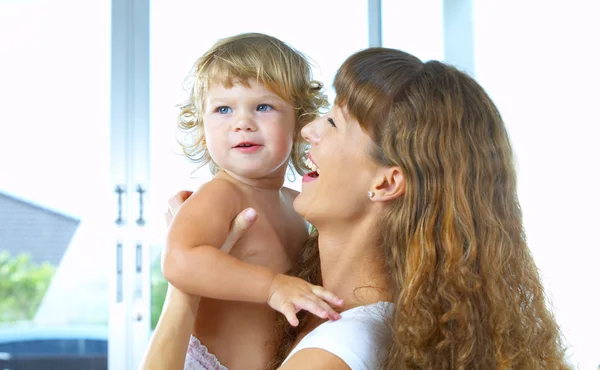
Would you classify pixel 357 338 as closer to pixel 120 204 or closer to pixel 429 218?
pixel 429 218

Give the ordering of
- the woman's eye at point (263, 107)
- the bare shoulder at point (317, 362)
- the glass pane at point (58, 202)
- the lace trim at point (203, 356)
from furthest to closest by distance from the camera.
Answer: the glass pane at point (58, 202), the woman's eye at point (263, 107), the lace trim at point (203, 356), the bare shoulder at point (317, 362)

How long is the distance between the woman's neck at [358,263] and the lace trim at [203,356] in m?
0.28

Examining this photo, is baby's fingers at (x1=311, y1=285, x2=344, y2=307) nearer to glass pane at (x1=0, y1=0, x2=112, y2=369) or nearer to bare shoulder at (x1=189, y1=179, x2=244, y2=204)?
bare shoulder at (x1=189, y1=179, x2=244, y2=204)

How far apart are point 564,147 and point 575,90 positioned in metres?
0.26

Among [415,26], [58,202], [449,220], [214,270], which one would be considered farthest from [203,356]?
[415,26]

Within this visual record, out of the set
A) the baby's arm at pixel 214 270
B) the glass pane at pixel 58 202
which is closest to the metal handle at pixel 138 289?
the glass pane at pixel 58 202

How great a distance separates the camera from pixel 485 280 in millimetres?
1163

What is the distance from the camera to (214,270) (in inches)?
50.7

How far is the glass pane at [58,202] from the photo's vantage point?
3.31 metres

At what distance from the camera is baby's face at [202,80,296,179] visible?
4.84 feet

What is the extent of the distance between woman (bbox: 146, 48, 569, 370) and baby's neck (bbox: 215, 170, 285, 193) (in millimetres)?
281

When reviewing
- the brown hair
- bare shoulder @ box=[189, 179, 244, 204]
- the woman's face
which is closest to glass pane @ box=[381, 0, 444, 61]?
the brown hair

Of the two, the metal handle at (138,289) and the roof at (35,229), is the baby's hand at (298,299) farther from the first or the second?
the roof at (35,229)

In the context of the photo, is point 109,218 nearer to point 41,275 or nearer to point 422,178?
point 41,275
